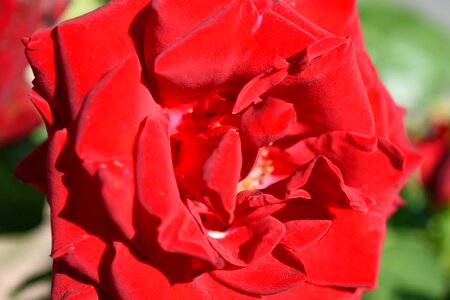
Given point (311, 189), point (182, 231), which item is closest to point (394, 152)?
point (311, 189)

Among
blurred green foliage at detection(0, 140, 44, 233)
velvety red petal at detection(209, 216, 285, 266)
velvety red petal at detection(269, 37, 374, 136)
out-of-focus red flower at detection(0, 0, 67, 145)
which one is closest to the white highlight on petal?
velvety red petal at detection(209, 216, 285, 266)

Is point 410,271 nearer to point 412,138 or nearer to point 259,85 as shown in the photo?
point 412,138

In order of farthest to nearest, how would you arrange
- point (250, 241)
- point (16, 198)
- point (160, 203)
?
point (16, 198) < point (250, 241) < point (160, 203)

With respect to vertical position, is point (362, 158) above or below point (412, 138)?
above

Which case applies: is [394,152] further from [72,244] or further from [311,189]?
[72,244]

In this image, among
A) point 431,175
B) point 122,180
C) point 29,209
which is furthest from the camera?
point 431,175

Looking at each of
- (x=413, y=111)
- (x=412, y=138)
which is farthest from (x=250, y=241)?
(x=413, y=111)

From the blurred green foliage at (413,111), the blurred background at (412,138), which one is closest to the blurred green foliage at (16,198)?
the blurred background at (412,138)
